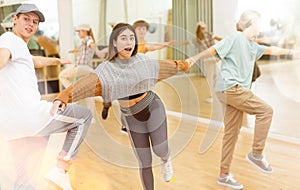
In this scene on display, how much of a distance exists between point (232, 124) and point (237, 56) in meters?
0.42

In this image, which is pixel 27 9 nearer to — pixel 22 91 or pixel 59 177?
pixel 22 91

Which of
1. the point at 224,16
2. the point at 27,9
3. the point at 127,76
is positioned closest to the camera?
the point at 27,9

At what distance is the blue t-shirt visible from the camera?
7.86ft

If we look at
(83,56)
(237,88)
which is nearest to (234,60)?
(237,88)

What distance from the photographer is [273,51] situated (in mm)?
2646

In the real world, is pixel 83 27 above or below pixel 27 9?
below

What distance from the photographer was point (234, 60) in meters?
2.41

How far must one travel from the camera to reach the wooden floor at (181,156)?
8.30ft

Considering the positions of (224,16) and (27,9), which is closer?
(27,9)

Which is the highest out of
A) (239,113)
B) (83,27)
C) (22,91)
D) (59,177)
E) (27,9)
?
(27,9)

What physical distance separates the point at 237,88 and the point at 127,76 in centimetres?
83

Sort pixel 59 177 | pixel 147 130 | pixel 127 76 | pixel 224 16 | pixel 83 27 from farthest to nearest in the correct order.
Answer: pixel 224 16 → pixel 83 27 → pixel 59 177 → pixel 147 130 → pixel 127 76

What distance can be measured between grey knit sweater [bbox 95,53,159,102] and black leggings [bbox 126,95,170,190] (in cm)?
12

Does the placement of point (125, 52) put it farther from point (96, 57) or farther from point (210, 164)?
point (210, 164)
